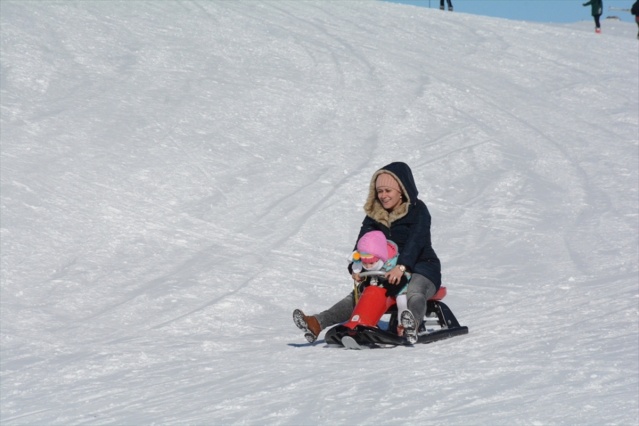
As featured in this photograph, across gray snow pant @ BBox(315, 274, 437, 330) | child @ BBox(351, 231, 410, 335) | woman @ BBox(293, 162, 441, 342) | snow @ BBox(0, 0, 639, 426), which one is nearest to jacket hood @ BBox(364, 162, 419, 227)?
woman @ BBox(293, 162, 441, 342)

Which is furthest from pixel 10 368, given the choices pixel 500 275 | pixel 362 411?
pixel 500 275

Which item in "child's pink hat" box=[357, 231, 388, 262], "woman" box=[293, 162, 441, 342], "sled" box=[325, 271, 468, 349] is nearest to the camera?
"sled" box=[325, 271, 468, 349]

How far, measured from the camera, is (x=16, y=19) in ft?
45.8

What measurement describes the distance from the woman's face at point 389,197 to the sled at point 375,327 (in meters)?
0.43

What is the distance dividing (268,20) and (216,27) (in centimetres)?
105

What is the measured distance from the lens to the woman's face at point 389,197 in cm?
544

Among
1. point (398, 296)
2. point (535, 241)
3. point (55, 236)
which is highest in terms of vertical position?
point (398, 296)

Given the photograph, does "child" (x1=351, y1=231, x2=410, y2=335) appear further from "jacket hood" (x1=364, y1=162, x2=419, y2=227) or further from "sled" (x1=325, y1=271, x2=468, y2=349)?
"jacket hood" (x1=364, y1=162, x2=419, y2=227)

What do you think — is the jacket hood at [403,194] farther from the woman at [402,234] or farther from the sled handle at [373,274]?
the sled handle at [373,274]

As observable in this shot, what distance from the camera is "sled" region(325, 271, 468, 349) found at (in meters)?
5.09

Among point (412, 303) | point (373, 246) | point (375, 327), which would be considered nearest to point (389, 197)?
point (373, 246)

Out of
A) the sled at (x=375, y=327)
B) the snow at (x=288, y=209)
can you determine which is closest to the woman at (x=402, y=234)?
the sled at (x=375, y=327)

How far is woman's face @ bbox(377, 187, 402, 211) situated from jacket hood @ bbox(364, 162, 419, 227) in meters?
0.03

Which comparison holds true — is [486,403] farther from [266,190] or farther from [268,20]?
[268,20]
